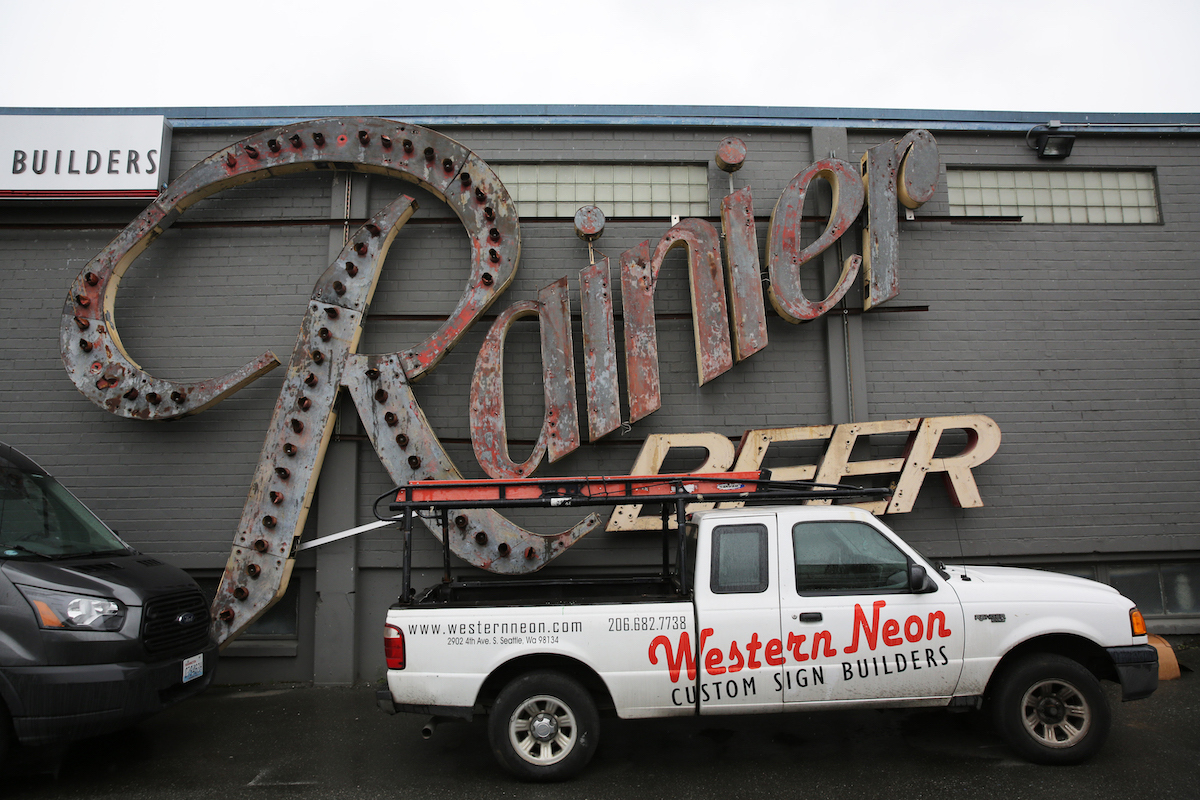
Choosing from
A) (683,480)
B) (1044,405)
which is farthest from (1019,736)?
(1044,405)

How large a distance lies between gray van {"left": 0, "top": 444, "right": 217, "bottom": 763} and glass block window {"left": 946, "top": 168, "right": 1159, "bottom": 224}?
9135 millimetres

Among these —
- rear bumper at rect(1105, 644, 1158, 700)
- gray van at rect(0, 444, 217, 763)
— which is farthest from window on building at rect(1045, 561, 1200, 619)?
gray van at rect(0, 444, 217, 763)

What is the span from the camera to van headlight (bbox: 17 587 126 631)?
484cm

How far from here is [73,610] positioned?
493 cm

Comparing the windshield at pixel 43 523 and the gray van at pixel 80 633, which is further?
the windshield at pixel 43 523

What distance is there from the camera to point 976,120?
8609 mm

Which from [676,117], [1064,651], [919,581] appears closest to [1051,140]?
[676,117]

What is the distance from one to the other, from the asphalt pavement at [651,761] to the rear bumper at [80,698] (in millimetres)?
451

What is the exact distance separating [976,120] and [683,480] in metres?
6.64

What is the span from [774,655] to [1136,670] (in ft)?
7.85

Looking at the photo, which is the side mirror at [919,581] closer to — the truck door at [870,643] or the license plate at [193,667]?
the truck door at [870,643]

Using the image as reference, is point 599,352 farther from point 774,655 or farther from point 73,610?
point 73,610

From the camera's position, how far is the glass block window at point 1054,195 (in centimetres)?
854

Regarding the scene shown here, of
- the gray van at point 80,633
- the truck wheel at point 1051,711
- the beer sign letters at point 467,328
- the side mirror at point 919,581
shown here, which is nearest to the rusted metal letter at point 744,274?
the beer sign letters at point 467,328
